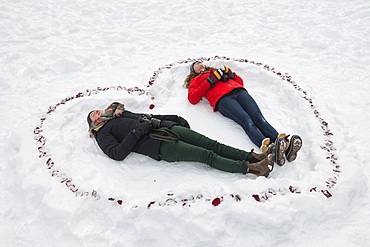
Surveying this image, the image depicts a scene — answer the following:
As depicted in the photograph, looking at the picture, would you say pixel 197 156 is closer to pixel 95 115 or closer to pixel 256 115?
pixel 256 115

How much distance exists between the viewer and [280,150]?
11.5 ft

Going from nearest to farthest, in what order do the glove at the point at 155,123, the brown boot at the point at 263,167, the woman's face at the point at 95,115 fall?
the brown boot at the point at 263,167 < the glove at the point at 155,123 < the woman's face at the point at 95,115

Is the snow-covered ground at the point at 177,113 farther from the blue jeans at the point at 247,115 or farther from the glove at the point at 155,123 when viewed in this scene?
the glove at the point at 155,123

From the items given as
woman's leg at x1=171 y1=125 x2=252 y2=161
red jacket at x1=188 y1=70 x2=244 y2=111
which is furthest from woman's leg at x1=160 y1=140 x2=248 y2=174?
red jacket at x1=188 y1=70 x2=244 y2=111

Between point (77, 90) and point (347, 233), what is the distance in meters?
4.71

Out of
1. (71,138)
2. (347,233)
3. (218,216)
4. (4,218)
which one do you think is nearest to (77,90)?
(71,138)

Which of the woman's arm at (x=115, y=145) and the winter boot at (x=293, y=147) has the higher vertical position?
the winter boot at (x=293, y=147)

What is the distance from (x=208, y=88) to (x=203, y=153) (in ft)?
4.76

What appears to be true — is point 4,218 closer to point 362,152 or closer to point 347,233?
point 347,233

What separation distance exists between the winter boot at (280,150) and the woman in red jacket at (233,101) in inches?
0.5

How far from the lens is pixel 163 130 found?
3.69 meters

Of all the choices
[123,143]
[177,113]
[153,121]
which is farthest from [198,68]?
[123,143]

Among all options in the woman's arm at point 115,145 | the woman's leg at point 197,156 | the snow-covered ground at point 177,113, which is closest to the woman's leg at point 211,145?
the woman's leg at point 197,156

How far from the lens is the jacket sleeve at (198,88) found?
4605mm
